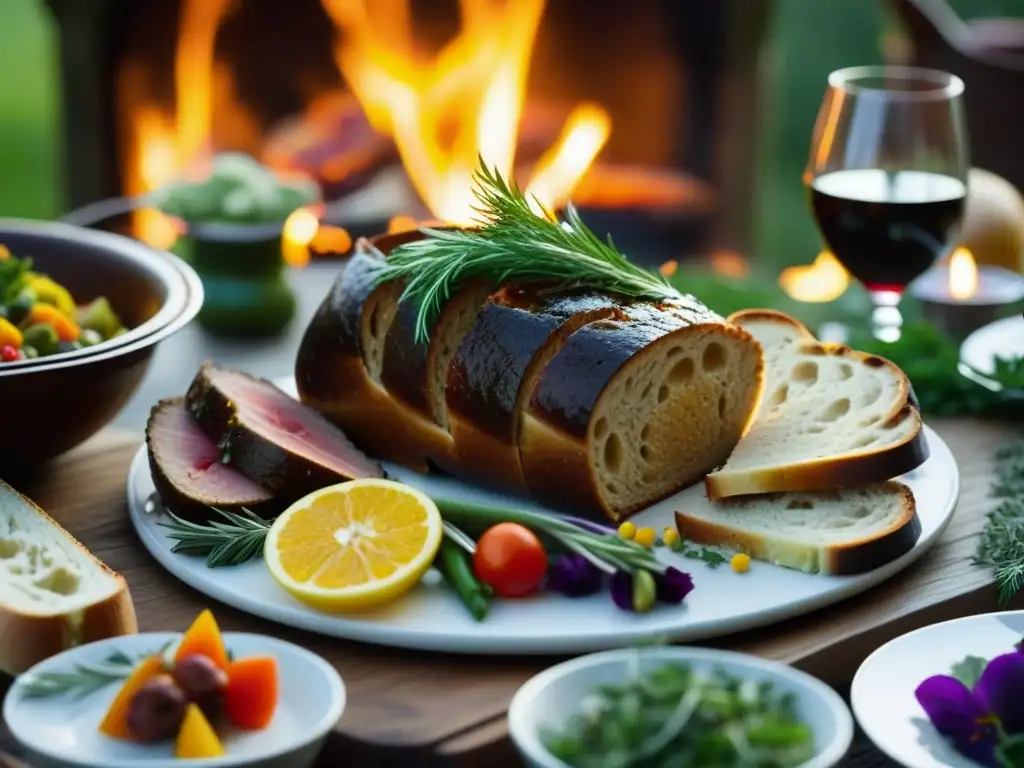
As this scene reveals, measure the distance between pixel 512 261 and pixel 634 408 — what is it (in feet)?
1.30

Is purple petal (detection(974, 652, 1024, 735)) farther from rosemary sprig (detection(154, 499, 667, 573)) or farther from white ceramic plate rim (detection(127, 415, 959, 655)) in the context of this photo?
rosemary sprig (detection(154, 499, 667, 573))

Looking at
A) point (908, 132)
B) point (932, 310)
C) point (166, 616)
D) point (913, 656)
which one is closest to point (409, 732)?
point (166, 616)

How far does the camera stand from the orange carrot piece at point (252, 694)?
1984 millimetres

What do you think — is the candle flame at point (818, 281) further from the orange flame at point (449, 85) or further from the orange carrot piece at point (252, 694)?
the orange carrot piece at point (252, 694)

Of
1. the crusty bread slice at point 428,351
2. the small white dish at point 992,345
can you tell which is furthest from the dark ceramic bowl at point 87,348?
the small white dish at point 992,345

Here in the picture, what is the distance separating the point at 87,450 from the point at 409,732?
55.6 inches

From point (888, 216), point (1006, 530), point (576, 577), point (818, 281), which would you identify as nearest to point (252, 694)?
point (576, 577)

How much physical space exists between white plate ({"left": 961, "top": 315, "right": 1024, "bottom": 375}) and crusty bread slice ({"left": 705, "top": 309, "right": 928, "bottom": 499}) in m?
0.52

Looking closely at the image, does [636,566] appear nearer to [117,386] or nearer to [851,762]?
[851,762]

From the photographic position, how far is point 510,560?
2457 mm

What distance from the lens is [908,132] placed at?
3.51 metres

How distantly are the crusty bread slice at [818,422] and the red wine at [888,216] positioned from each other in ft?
1.04

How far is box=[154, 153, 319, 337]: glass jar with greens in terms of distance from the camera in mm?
4016

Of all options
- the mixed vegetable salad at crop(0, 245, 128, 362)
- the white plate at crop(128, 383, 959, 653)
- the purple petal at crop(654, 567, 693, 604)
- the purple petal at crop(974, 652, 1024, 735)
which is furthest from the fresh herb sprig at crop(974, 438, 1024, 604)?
the mixed vegetable salad at crop(0, 245, 128, 362)
